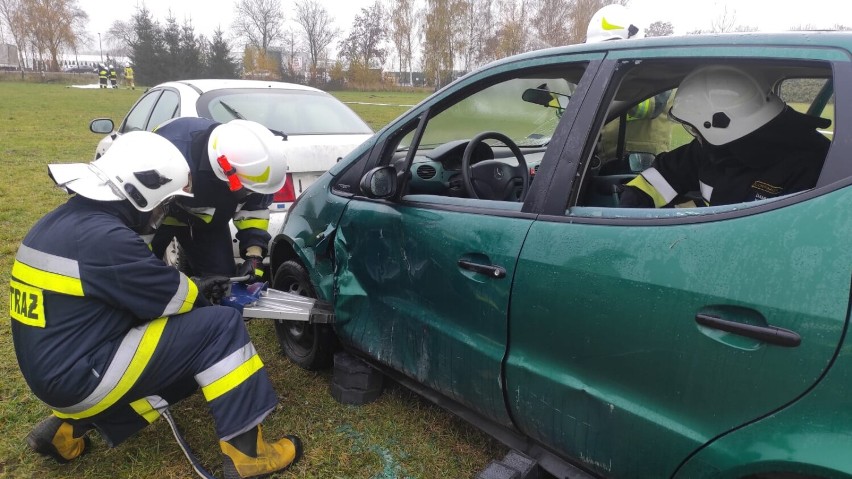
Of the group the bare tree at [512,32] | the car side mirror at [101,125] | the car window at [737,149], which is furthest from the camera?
the bare tree at [512,32]

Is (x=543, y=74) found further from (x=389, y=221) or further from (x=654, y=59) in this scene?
(x=389, y=221)

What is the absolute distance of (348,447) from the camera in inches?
100

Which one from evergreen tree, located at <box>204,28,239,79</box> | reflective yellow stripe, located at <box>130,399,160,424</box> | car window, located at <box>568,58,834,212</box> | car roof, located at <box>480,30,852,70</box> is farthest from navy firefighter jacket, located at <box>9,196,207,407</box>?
evergreen tree, located at <box>204,28,239,79</box>

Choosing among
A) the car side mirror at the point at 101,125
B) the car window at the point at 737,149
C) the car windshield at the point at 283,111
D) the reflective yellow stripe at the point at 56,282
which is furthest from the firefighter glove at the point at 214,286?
the car side mirror at the point at 101,125

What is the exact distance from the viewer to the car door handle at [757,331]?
1.22m

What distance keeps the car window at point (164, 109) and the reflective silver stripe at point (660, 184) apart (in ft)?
13.1

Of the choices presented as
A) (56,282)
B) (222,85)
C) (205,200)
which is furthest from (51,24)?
(56,282)

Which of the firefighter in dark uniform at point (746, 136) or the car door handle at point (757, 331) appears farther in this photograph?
the firefighter in dark uniform at point (746, 136)

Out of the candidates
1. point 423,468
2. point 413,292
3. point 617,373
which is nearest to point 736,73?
point 617,373

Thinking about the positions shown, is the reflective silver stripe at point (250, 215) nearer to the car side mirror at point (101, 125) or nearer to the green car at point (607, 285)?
the green car at point (607, 285)

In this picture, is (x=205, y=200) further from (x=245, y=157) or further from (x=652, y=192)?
(x=652, y=192)

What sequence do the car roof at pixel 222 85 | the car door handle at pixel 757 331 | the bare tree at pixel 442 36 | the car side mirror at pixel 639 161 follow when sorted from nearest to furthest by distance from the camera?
the car door handle at pixel 757 331 < the car side mirror at pixel 639 161 < the car roof at pixel 222 85 < the bare tree at pixel 442 36

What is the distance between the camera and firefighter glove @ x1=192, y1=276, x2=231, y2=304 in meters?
2.54

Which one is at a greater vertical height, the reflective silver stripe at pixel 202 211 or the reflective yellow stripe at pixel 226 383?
the reflective silver stripe at pixel 202 211
